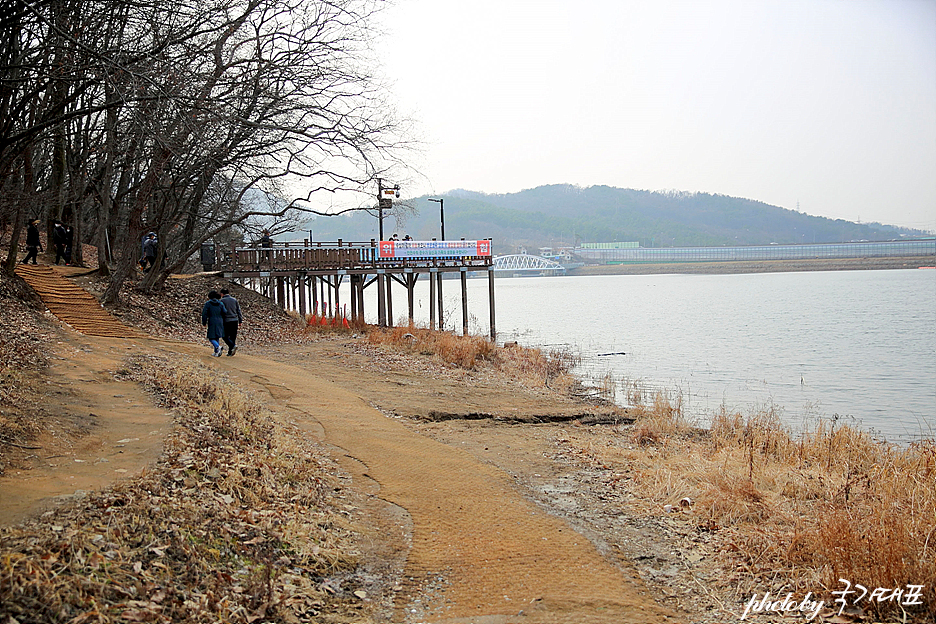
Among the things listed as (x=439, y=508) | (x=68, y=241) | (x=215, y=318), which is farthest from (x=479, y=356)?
(x=68, y=241)

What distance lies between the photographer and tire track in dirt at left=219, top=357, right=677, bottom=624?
5.93 metres

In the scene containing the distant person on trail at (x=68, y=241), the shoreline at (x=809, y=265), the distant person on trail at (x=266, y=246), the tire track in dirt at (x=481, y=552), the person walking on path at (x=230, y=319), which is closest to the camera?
the tire track in dirt at (x=481, y=552)

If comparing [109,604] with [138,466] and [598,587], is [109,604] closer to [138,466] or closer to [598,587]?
[138,466]

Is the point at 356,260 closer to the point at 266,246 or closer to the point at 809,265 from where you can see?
the point at 266,246

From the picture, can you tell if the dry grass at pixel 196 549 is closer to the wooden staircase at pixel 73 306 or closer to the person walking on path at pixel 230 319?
the person walking on path at pixel 230 319

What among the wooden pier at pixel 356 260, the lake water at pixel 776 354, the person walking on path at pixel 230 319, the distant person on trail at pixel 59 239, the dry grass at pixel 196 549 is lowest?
the lake water at pixel 776 354

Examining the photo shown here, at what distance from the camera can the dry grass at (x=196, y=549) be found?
4586 mm

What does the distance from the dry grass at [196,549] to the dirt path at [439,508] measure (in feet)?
1.77

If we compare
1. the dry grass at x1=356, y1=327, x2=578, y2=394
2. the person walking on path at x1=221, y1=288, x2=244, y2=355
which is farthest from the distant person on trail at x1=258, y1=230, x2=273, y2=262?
the person walking on path at x1=221, y1=288, x2=244, y2=355

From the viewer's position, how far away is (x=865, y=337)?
1603 inches

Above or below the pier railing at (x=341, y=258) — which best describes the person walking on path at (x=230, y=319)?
below

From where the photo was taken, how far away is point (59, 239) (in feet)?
89.9

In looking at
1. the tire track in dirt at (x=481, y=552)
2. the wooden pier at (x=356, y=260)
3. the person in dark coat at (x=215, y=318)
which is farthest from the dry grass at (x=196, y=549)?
the wooden pier at (x=356, y=260)

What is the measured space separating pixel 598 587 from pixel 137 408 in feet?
22.4
